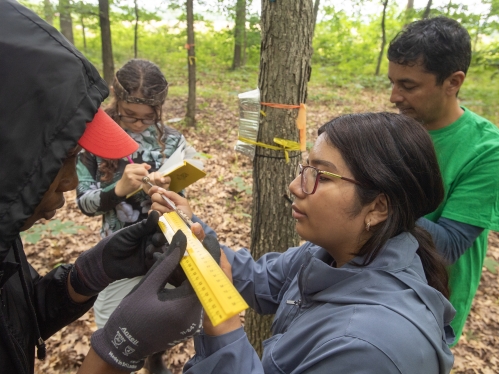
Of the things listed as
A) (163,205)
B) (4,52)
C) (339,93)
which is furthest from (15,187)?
(339,93)

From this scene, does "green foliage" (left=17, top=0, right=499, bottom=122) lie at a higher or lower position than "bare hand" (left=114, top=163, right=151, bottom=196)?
higher

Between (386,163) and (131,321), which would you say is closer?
(131,321)

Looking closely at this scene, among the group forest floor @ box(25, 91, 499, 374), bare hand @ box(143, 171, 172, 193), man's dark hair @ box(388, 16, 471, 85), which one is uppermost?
man's dark hair @ box(388, 16, 471, 85)

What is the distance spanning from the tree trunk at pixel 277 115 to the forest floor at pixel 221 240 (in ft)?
5.52

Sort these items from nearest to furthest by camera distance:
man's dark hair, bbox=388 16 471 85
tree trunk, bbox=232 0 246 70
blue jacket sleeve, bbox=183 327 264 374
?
blue jacket sleeve, bbox=183 327 264 374 < man's dark hair, bbox=388 16 471 85 < tree trunk, bbox=232 0 246 70

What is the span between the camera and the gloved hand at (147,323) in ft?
3.99

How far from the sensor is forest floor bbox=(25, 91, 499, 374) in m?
3.39

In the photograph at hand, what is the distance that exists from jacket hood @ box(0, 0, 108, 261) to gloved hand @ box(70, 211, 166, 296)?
86 cm

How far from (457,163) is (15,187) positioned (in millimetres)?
2249

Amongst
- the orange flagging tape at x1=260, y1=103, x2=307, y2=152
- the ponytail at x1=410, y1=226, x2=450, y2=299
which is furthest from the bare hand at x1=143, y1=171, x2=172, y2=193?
the ponytail at x1=410, y1=226, x2=450, y2=299

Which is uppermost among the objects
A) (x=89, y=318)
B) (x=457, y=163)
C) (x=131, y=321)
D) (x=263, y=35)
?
(x=263, y=35)

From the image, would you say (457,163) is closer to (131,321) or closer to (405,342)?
(405,342)

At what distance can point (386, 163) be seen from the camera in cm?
134

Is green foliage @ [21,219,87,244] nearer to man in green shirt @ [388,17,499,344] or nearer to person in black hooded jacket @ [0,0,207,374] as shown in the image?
person in black hooded jacket @ [0,0,207,374]
